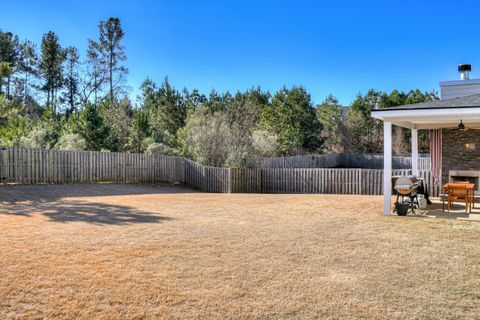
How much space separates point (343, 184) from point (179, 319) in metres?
12.6

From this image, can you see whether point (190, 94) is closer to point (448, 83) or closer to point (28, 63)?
point (28, 63)

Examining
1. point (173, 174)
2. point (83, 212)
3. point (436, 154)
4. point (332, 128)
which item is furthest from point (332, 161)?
point (83, 212)

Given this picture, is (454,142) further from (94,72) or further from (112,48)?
(94,72)

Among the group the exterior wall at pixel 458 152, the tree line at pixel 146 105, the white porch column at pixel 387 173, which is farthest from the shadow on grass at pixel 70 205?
the exterior wall at pixel 458 152

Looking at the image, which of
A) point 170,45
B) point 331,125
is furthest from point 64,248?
point 331,125

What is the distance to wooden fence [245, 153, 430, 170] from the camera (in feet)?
65.1

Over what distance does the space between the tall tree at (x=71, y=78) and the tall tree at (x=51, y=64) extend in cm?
66

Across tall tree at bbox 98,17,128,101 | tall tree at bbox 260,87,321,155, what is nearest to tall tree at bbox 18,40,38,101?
tall tree at bbox 98,17,128,101

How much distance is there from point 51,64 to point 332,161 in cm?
2772

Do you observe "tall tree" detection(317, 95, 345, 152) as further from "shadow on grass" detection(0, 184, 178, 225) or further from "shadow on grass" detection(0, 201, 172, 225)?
"shadow on grass" detection(0, 201, 172, 225)

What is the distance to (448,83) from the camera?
13734 mm

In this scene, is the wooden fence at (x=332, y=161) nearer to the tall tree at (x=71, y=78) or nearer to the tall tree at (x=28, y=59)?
the tall tree at (x=71, y=78)

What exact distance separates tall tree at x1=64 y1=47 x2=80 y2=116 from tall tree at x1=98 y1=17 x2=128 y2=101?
3.00 metres

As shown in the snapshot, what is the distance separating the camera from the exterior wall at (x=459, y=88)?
13445 mm
